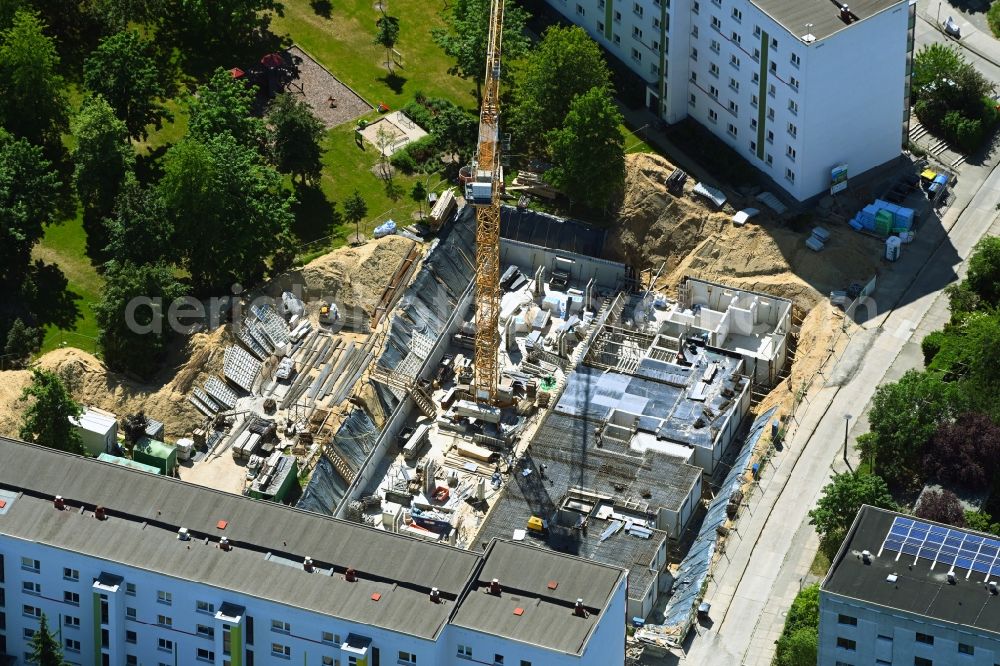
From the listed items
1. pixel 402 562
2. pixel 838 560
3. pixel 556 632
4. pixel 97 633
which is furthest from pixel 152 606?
pixel 838 560

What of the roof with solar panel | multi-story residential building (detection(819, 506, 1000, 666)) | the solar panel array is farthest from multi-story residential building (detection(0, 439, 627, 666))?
the solar panel array

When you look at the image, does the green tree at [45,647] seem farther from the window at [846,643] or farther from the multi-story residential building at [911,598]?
the window at [846,643]

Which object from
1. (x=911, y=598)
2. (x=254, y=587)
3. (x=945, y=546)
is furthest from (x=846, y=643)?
(x=254, y=587)

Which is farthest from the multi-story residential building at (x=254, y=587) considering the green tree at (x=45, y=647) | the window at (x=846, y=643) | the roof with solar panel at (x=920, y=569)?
the roof with solar panel at (x=920, y=569)

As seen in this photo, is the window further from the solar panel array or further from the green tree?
the green tree

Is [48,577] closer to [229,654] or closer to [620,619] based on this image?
[229,654]

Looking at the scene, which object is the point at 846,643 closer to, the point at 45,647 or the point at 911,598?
the point at 911,598
